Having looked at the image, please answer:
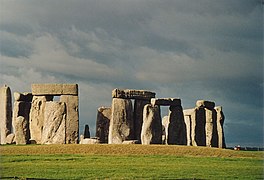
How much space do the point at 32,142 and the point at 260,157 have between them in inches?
518

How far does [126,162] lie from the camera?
26672 mm

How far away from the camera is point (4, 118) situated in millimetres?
42375

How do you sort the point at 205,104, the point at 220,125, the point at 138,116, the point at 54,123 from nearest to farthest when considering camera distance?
the point at 54,123, the point at 138,116, the point at 205,104, the point at 220,125

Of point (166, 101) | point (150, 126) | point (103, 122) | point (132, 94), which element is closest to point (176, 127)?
point (166, 101)

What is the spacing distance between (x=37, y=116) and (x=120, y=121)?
5.14 metres

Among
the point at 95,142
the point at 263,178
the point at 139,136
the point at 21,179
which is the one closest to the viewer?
the point at 21,179

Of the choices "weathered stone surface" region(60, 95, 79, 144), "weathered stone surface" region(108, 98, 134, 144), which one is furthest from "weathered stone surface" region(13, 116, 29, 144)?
"weathered stone surface" region(108, 98, 134, 144)

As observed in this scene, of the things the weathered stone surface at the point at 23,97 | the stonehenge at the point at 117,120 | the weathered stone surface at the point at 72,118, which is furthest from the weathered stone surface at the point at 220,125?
the weathered stone surface at the point at 23,97

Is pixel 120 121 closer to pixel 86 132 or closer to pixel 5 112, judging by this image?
pixel 86 132

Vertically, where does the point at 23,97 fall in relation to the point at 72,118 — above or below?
above

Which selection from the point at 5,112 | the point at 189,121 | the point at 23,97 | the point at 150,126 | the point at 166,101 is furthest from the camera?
the point at 5,112

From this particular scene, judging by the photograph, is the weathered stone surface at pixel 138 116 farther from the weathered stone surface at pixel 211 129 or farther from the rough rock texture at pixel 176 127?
the weathered stone surface at pixel 211 129

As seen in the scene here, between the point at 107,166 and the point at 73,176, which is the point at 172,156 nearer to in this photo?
the point at 107,166

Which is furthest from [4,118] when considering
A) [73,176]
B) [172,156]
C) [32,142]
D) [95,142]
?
[73,176]
